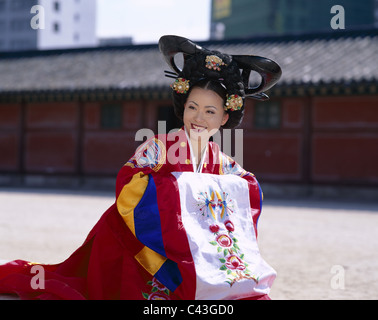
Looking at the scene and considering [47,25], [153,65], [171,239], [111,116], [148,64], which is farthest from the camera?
[47,25]

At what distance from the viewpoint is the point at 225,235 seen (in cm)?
259

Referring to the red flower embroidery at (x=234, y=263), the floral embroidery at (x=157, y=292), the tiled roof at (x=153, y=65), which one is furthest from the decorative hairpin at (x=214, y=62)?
the tiled roof at (x=153, y=65)

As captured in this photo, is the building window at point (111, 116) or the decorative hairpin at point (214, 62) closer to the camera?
the decorative hairpin at point (214, 62)

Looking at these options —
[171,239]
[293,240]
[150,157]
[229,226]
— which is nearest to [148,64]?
[293,240]

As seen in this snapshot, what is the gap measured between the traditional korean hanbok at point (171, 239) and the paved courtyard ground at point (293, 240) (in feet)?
2.68

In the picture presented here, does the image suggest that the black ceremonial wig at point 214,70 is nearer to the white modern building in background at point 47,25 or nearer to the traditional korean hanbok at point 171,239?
the traditional korean hanbok at point 171,239

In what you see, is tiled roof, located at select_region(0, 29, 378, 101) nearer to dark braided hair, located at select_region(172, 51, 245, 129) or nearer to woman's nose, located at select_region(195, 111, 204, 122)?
dark braided hair, located at select_region(172, 51, 245, 129)

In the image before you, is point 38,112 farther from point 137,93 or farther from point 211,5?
point 211,5

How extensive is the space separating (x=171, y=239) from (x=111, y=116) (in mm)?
12078

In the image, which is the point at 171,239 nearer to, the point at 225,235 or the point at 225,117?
the point at 225,235

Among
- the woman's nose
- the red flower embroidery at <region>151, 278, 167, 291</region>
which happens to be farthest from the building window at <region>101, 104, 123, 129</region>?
the red flower embroidery at <region>151, 278, 167, 291</region>

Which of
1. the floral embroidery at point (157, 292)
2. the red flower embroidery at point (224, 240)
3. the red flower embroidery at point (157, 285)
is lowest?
the floral embroidery at point (157, 292)

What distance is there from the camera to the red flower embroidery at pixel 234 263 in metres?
2.50
